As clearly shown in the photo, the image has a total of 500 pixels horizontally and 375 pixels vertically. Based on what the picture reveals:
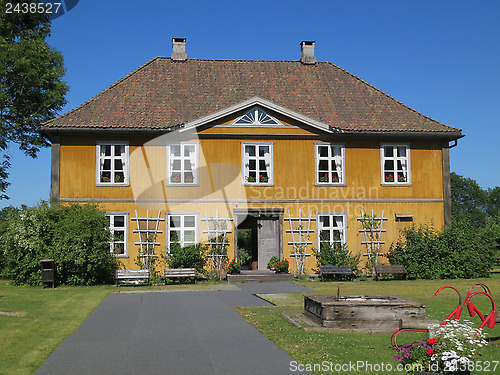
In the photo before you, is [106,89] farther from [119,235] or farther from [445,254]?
[445,254]

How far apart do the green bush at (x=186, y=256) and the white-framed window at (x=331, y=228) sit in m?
5.07

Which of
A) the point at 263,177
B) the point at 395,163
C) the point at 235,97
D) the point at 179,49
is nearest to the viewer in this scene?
the point at 263,177

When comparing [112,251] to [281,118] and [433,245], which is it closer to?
[281,118]

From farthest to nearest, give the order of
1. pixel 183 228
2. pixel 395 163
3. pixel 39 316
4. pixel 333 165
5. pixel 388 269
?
pixel 395 163, pixel 333 165, pixel 183 228, pixel 388 269, pixel 39 316

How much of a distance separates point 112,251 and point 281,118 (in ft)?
29.5

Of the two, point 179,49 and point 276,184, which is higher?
point 179,49

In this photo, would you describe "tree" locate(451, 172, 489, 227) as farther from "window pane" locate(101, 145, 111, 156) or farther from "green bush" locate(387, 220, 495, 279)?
"window pane" locate(101, 145, 111, 156)

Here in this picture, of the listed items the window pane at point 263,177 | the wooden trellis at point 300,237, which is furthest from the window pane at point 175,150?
the wooden trellis at point 300,237

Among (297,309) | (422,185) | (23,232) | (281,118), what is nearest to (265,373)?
(297,309)

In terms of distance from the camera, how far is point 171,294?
1847cm

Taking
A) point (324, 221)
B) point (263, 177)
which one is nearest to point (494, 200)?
point (324, 221)

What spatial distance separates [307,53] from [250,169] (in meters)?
8.43

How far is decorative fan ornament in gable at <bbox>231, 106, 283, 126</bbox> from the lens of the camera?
2384cm

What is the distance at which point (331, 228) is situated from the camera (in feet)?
79.8
